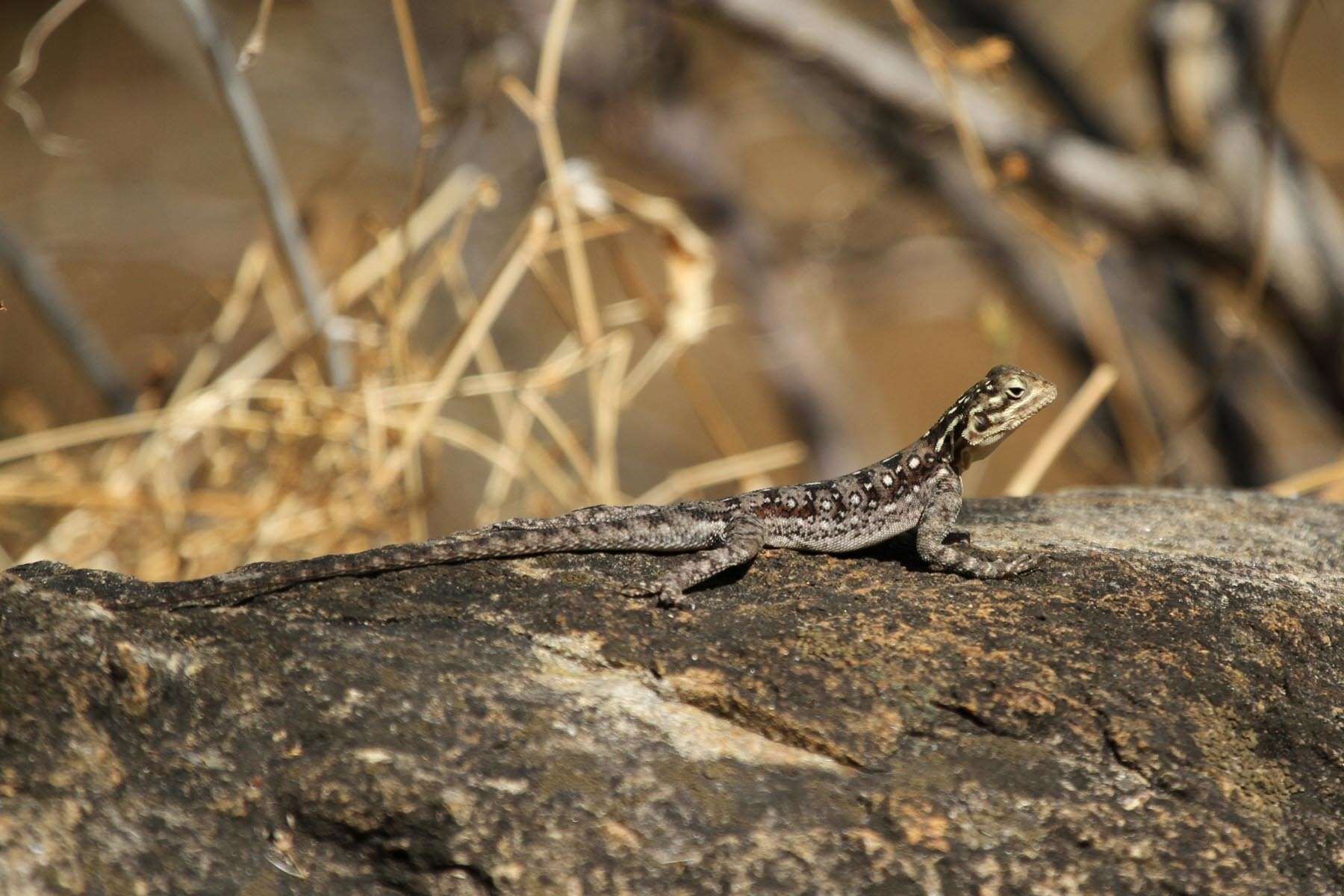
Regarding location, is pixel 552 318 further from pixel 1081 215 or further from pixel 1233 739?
pixel 1233 739

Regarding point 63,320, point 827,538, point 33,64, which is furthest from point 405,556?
point 63,320

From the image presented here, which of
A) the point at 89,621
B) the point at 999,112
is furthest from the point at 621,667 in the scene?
the point at 999,112

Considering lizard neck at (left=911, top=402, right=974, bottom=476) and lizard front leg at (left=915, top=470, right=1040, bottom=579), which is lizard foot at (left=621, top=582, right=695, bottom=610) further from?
lizard neck at (left=911, top=402, right=974, bottom=476)

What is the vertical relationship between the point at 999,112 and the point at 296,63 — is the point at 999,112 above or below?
below

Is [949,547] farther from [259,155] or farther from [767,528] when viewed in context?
[259,155]

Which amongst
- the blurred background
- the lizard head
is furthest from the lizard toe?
the blurred background

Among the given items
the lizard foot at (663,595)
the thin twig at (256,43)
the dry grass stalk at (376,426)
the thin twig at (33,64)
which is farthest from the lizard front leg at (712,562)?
the thin twig at (33,64)
